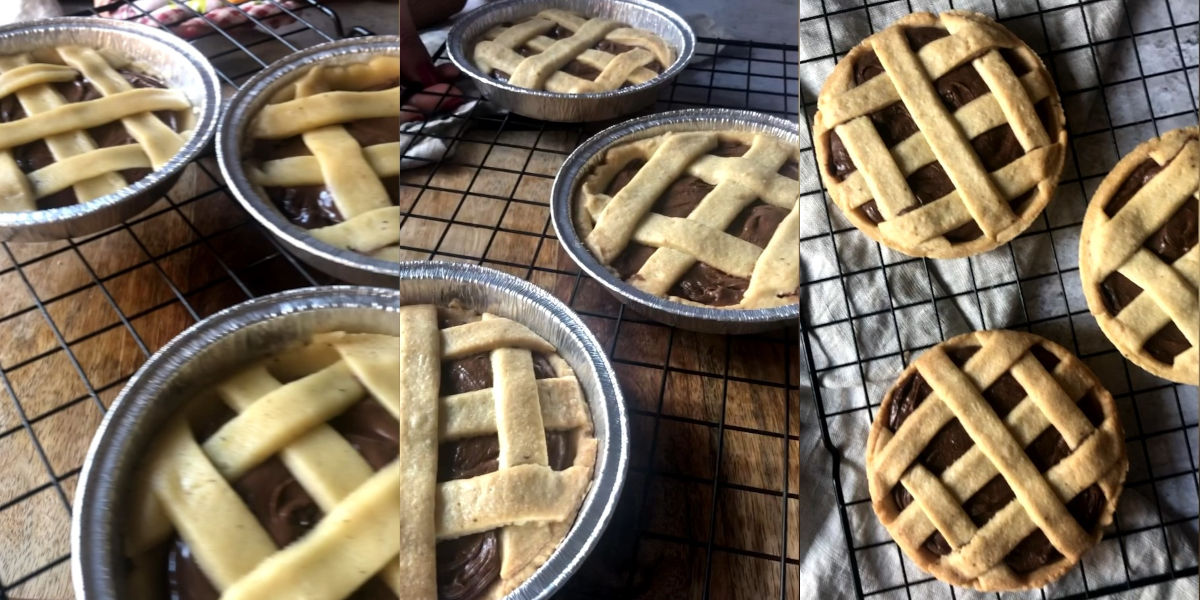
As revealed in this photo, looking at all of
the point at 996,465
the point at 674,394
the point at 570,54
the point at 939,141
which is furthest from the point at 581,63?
the point at 996,465

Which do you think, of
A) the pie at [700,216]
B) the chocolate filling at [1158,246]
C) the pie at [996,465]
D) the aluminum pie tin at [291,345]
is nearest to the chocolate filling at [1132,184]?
the chocolate filling at [1158,246]

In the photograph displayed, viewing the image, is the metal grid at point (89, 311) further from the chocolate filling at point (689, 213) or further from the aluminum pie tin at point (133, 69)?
the chocolate filling at point (689, 213)

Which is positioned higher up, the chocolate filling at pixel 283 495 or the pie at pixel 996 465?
the chocolate filling at pixel 283 495

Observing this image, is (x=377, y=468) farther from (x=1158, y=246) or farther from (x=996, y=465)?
(x=1158, y=246)

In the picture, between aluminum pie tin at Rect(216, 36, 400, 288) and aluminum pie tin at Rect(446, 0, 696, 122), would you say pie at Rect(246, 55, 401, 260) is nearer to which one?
aluminum pie tin at Rect(216, 36, 400, 288)

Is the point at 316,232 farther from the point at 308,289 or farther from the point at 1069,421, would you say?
the point at 1069,421

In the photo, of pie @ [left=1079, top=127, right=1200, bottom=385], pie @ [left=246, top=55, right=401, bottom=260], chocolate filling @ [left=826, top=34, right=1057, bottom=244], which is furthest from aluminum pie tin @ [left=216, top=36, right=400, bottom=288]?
pie @ [left=1079, top=127, right=1200, bottom=385]

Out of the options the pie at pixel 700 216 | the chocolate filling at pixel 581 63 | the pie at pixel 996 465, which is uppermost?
the chocolate filling at pixel 581 63
